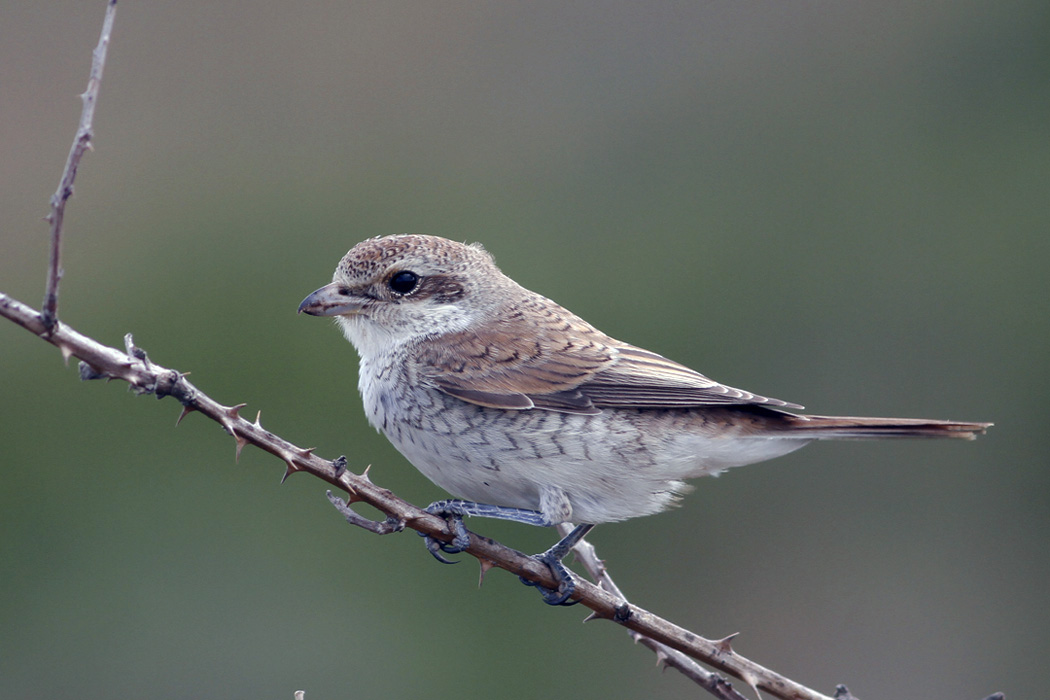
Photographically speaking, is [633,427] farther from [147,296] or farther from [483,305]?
[147,296]

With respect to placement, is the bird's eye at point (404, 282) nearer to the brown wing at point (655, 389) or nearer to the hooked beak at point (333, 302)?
the hooked beak at point (333, 302)

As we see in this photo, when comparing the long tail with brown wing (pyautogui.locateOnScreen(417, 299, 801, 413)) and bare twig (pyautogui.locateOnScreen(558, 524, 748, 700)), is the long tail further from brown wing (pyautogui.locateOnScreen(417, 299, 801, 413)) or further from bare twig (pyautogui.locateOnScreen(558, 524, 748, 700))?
bare twig (pyautogui.locateOnScreen(558, 524, 748, 700))

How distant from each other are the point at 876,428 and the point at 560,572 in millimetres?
1042

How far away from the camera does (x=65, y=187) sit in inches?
69.2

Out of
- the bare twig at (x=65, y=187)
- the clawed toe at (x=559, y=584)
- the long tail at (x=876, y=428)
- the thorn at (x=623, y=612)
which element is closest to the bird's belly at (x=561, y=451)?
the long tail at (x=876, y=428)

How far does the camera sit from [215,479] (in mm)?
5680

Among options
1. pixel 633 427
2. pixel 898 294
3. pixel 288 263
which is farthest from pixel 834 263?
pixel 633 427

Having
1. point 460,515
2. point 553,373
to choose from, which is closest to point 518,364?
point 553,373

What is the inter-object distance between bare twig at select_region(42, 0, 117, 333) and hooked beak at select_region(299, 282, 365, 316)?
1.40m

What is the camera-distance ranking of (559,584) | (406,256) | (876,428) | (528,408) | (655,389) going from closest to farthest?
(559,584) → (876,428) → (528,408) → (655,389) → (406,256)

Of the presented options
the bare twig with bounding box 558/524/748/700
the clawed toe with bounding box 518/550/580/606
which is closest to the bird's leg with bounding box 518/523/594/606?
the clawed toe with bounding box 518/550/580/606

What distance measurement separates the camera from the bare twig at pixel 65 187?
175 cm

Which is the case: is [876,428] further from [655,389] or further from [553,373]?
[553,373]

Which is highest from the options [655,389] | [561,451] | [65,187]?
[65,187]
